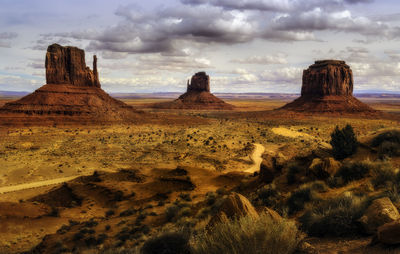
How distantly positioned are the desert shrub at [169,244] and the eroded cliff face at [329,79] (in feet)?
276

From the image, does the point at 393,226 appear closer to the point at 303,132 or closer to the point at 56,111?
the point at 303,132

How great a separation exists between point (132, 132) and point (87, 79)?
85.8 ft

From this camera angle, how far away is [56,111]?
5678 cm

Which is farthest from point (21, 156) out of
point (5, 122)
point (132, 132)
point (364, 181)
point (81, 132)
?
point (364, 181)

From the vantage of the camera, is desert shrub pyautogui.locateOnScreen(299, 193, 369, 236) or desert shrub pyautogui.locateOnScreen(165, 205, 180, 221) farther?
desert shrub pyautogui.locateOnScreen(165, 205, 180, 221)

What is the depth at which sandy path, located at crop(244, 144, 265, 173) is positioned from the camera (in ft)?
78.8

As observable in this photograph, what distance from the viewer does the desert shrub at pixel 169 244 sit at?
6.50m

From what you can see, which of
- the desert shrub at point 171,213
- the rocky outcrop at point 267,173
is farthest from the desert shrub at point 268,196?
the desert shrub at point 171,213

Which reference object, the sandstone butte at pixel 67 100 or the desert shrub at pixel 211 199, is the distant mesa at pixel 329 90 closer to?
the sandstone butte at pixel 67 100

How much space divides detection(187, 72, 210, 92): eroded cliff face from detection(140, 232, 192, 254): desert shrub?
12551cm

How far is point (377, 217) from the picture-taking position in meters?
5.48

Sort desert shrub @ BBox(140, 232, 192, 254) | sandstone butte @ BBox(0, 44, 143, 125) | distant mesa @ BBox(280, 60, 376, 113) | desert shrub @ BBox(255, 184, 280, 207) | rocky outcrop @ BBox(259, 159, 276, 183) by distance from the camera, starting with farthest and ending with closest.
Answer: distant mesa @ BBox(280, 60, 376, 113)
sandstone butte @ BBox(0, 44, 143, 125)
rocky outcrop @ BBox(259, 159, 276, 183)
desert shrub @ BBox(255, 184, 280, 207)
desert shrub @ BBox(140, 232, 192, 254)

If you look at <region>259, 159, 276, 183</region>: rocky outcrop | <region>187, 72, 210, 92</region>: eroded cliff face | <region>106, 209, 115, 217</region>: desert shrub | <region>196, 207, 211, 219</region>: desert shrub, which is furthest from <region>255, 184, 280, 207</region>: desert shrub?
<region>187, 72, 210, 92</region>: eroded cliff face

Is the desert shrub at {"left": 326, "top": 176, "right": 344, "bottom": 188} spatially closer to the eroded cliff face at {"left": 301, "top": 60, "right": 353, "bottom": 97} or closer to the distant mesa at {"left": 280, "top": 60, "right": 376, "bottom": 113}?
the distant mesa at {"left": 280, "top": 60, "right": 376, "bottom": 113}
